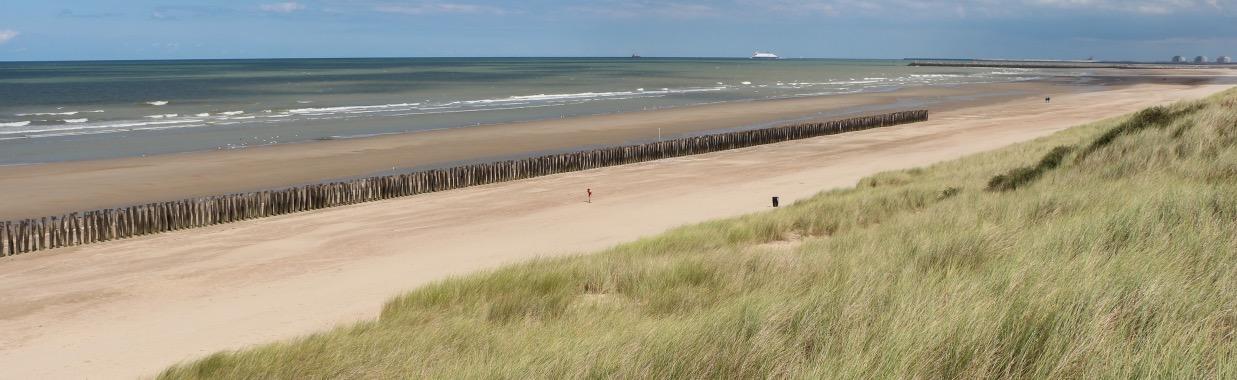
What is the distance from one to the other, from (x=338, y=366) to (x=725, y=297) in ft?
11.8

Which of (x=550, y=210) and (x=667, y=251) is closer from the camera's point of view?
(x=667, y=251)

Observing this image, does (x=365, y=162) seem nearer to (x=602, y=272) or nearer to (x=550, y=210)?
(x=550, y=210)

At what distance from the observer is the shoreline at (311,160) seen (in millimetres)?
25750

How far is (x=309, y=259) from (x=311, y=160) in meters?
18.0

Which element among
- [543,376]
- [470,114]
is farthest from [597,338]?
[470,114]

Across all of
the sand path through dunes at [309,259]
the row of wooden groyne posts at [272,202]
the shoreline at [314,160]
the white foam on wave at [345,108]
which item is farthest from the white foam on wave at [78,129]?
the sand path through dunes at [309,259]

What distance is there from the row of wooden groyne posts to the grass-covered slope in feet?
38.0

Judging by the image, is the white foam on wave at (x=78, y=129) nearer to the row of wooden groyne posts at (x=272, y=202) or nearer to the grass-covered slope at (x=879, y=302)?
the row of wooden groyne posts at (x=272, y=202)

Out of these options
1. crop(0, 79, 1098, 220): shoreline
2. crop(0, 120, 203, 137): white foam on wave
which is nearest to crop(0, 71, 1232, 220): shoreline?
crop(0, 79, 1098, 220): shoreline

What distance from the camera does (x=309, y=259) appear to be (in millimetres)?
16781

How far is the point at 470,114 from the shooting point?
5916 centimetres

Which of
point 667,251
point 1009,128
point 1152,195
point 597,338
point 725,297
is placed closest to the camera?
point 597,338

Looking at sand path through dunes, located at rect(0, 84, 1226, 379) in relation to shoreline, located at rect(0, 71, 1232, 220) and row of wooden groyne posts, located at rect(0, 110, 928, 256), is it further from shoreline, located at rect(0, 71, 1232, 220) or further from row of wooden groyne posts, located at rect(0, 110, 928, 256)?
shoreline, located at rect(0, 71, 1232, 220)

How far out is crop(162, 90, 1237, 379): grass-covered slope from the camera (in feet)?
16.4
